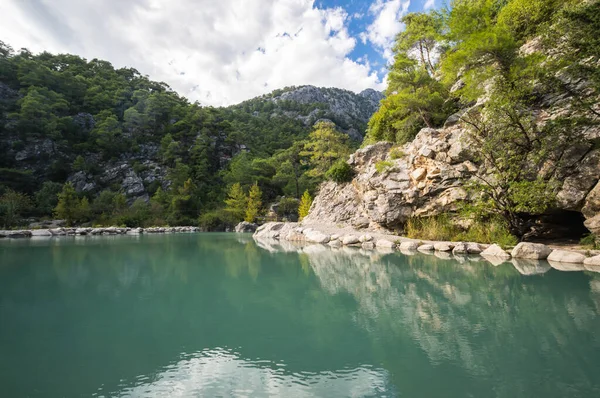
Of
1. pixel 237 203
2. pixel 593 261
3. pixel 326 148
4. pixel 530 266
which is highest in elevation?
pixel 326 148

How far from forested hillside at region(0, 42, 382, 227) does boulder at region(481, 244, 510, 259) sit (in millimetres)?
20752

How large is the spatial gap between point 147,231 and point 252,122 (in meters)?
41.0

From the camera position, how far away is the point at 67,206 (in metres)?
31.8

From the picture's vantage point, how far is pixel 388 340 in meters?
3.94

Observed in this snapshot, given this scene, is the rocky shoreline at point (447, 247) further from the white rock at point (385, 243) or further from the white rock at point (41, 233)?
the white rock at point (41, 233)

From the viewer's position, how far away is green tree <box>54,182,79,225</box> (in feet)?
103

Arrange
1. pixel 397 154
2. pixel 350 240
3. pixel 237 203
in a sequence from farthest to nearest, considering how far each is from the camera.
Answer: pixel 237 203, pixel 397 154, pixel 350 240

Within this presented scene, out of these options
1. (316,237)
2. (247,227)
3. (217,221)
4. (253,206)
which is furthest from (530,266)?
(217,221)

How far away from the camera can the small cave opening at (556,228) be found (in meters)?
12.2

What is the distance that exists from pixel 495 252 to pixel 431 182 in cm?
478

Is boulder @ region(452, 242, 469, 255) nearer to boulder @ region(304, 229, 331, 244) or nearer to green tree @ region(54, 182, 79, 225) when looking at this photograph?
boulder @ region(304, 229, 331, 244)

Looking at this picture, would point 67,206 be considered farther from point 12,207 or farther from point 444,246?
point 444,246

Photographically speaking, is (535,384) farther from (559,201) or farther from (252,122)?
(252,122)

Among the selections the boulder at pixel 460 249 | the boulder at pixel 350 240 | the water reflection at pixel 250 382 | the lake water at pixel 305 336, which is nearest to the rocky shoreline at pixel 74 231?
the lake water at pixel 305 336
